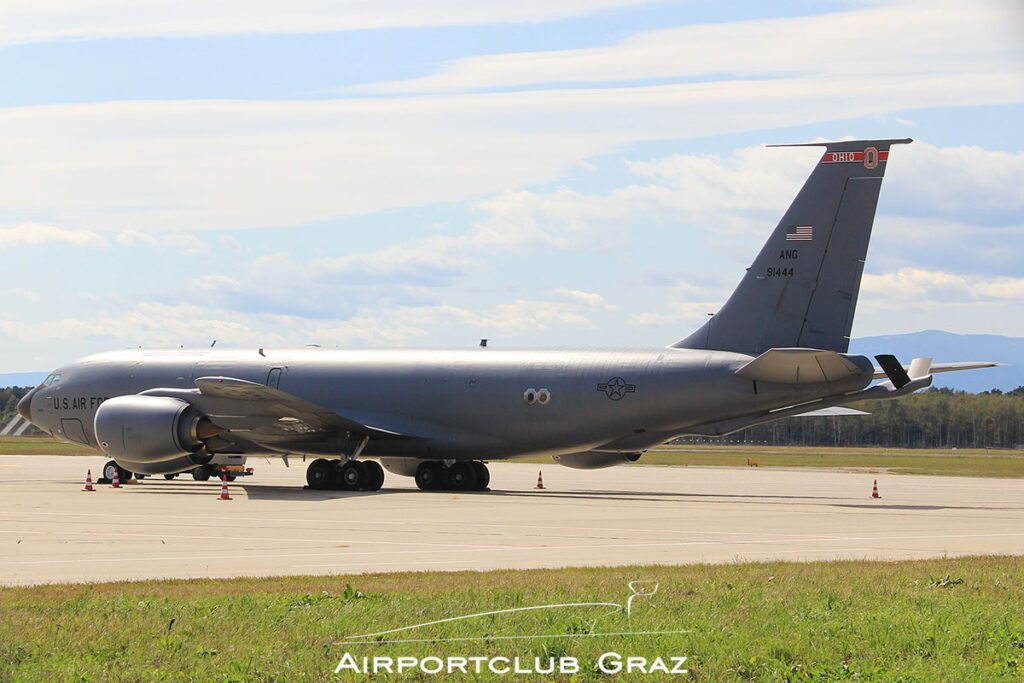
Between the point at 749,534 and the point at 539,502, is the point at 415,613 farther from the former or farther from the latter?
the point at 539,502

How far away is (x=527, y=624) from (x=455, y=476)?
84.9 ft

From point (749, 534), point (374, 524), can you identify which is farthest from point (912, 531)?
point (374, 524)

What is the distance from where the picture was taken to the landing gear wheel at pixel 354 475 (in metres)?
35.4

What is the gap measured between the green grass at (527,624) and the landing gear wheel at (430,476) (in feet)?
72.6

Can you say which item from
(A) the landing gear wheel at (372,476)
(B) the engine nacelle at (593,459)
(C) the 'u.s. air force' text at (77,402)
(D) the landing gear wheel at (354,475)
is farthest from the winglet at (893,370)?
(C) the 'u.s. air force' text at (77,402)

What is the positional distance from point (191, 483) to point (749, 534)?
79.9ft

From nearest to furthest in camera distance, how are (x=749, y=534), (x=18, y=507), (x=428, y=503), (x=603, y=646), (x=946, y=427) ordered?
(x=603, y=646)
(x=749, y=534)
(x=18, y=507)
(x=428, y=503)
(x=946, y=427)

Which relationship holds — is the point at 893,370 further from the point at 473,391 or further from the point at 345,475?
the point at 345,475

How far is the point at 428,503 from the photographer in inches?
1155

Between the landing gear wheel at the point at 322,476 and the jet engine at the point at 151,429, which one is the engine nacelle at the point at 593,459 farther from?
the jet engine at the point at 151,429

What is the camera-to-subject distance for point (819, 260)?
101 ft

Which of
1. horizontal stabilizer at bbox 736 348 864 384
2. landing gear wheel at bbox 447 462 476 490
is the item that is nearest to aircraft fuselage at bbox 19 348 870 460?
horizontal stabilizer at bbox 736 348 864 384

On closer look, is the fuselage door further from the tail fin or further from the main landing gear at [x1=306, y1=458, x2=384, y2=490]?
the tail fin

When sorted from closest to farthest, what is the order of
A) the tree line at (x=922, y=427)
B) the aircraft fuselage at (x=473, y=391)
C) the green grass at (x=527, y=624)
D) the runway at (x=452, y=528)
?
the green grass at (x=527, y=624) < the runway at (x=452, y=528) < the aircraft fuselage at (x=473, y=391) < the tree line at (x=922, y=427)
